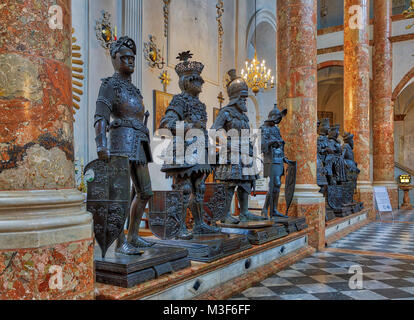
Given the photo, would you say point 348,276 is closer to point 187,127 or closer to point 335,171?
point 187,127

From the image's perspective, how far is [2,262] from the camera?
203 cm

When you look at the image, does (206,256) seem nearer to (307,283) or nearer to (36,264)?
(307,283)

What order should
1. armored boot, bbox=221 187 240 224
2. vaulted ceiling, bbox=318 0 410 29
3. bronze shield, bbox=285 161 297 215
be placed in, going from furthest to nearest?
vaulted ceiling, bbox=318 0 410 29 < bronze shield, bbox=285 161 297 215 < armored boot, bbox=221 187 240 224

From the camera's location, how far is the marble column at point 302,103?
676 cm

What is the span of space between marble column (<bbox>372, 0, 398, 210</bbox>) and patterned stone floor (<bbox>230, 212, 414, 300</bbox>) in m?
8.09

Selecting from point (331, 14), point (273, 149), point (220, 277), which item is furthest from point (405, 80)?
point (220, 277)

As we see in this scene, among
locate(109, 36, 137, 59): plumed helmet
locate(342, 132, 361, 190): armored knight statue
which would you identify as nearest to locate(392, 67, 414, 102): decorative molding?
locate(342, 132, 361, 190): armored knight statue

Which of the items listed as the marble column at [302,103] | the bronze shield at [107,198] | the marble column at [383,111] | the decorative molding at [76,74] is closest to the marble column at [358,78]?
the marble column at [383,111]

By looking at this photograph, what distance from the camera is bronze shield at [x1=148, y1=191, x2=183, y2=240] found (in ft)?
12.2

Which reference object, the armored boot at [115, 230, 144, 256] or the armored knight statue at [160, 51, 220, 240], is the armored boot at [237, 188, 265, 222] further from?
the armored boot at [115, 230, 144, 256]

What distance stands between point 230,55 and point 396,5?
430 inches

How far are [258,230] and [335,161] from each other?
546cm

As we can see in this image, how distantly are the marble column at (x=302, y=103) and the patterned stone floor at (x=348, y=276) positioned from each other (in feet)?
2.62

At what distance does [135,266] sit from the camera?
112 inches
